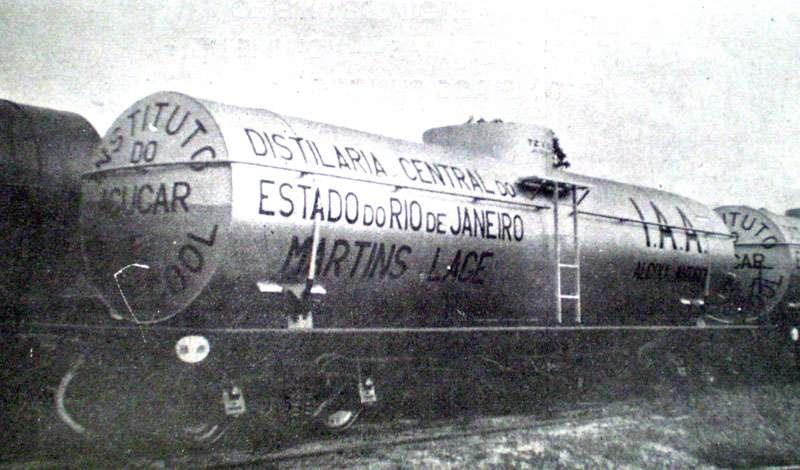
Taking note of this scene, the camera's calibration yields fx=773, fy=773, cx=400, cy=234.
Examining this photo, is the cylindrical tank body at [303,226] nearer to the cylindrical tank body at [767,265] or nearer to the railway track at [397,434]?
the railway track at [397,434]

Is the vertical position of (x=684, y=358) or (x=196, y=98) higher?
(x=196, y=98)

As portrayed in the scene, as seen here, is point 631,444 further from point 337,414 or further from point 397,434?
point 337,414

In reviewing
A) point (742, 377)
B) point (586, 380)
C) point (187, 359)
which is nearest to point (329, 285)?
point (187, 359)

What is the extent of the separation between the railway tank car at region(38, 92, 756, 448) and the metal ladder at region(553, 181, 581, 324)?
0.06m

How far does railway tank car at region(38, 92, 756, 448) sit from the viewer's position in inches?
251

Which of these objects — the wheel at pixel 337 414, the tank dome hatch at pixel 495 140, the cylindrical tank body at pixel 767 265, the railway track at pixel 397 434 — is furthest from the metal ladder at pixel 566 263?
the cylindrical tank body at pixel 767 265

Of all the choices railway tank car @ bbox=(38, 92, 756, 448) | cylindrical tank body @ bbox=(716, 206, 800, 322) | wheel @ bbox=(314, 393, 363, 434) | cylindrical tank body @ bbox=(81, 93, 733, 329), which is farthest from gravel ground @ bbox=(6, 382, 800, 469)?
cylindrical tank body @ bbox=(716, 206, 800, 322)

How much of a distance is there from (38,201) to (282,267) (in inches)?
94.7

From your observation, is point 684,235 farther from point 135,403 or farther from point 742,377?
point 135,403

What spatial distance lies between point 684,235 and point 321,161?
273 inches

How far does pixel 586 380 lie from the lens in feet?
34.0

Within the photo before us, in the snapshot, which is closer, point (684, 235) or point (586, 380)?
point (586, 380)

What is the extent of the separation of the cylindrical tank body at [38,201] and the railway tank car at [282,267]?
0.28 meters

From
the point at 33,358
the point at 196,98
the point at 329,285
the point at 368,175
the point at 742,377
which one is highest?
the point at 196,98
